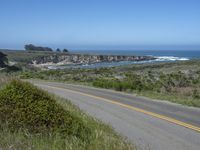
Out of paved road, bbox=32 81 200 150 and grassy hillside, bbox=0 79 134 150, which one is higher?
grassy hillside, bbox=0 79 134 150

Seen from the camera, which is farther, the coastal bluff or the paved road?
the coastal bluff

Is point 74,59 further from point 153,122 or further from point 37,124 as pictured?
point 37,124

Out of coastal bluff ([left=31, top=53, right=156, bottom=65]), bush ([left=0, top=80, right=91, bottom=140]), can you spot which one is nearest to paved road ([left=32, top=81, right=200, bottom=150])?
bush ([left=0, top=80, right=91, bottom=140])

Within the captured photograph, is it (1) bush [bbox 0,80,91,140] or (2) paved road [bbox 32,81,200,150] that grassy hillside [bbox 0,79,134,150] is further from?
(2) paved road [bbox 32,81,200,150]

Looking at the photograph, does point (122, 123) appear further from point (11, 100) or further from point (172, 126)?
point (11, 100)

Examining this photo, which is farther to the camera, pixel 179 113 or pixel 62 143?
pixel 179 113

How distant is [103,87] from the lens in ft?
115

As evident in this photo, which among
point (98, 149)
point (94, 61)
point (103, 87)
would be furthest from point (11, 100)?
point (94, 61)

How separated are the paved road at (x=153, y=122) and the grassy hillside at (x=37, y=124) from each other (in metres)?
2.00

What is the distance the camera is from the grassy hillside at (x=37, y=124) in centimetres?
820

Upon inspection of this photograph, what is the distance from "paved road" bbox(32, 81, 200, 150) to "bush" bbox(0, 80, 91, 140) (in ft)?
6.46

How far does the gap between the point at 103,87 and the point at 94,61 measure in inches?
4410

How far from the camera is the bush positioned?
936 centimetres

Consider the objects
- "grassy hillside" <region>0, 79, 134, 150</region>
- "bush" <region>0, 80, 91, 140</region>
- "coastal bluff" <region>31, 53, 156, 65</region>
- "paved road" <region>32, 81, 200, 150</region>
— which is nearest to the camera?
"grassy hillside" <region>0, 79, 134, 150</region>
